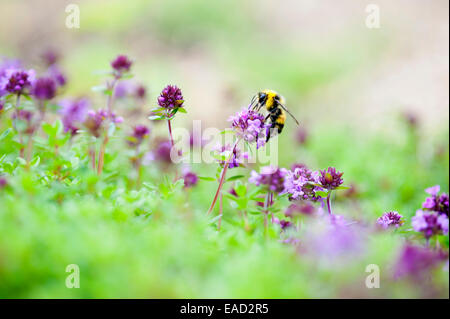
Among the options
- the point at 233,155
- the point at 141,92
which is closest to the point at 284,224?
the point at 233,155

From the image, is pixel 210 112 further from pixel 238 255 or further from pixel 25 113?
pixel 238 255

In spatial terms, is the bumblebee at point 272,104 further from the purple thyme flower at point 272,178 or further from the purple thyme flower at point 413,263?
the purple thyme flower at point 413,263

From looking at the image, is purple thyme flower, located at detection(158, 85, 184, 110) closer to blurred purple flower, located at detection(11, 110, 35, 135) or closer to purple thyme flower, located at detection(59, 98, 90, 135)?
blurred purple flower, located at detection(11, 110, 35, 135)

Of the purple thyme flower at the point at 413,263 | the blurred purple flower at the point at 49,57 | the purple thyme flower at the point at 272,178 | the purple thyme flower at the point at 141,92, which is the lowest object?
the purple thyme flower at the point at 413,263

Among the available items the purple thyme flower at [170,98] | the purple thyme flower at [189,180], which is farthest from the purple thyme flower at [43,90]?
the purple thyme flower at [189,180]

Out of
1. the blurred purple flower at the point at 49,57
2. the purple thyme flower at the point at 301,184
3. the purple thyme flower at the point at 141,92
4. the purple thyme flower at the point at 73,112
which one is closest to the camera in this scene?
the purple thyme flower at the point at 301,184

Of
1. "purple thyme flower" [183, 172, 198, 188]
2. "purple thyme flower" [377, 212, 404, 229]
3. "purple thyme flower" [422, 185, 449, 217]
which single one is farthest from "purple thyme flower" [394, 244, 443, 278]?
"purple thyme flower" [183, 172, 198, 188]
